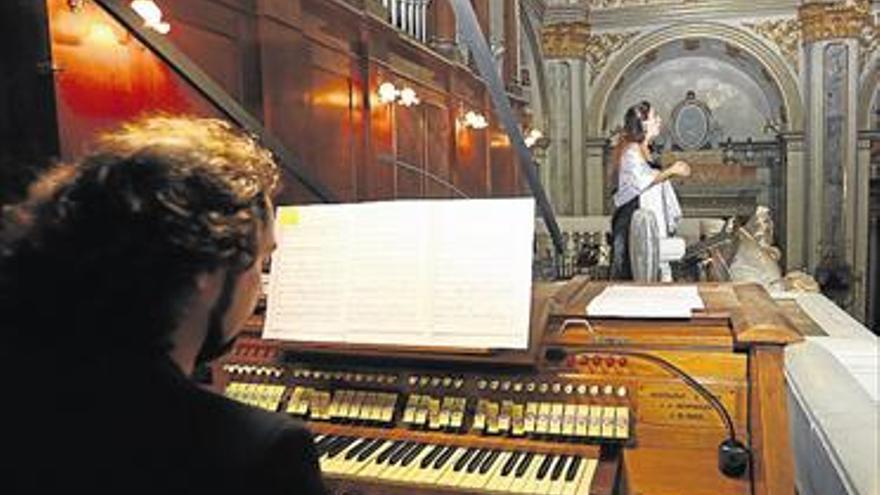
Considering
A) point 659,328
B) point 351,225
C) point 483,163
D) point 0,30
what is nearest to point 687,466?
point 659,328

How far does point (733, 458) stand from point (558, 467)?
1.15ft

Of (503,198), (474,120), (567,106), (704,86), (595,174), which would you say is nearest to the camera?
(503,198)

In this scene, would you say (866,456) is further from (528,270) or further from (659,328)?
(528,270)

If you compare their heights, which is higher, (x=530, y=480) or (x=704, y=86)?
(x=704, y=86)

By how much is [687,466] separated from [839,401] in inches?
22.0

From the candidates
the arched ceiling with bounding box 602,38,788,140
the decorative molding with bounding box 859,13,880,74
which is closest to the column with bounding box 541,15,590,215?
the arched ceiling with bounding box 602,38,788,140

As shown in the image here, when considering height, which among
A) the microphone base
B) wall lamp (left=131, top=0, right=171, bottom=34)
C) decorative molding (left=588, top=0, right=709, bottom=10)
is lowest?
the microphone base

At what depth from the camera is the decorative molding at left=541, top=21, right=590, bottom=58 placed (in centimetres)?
1136

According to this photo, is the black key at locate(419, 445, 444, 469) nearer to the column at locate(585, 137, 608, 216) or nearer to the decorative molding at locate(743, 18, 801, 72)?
the column at locate(585, 137, 608, 216)

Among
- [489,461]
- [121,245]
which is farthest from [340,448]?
[121,245]

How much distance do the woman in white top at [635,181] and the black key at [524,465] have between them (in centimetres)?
277

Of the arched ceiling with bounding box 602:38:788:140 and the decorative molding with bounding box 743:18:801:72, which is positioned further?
the arched ceiling with bounding box 602:38:788:140

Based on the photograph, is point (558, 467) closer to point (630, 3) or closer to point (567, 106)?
point (567, 106)

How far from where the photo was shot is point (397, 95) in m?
5.80
